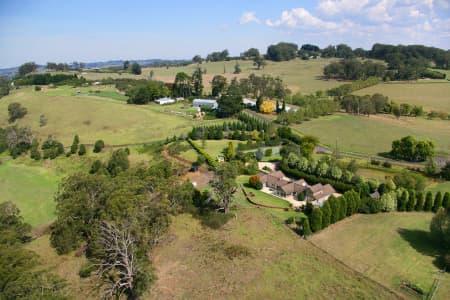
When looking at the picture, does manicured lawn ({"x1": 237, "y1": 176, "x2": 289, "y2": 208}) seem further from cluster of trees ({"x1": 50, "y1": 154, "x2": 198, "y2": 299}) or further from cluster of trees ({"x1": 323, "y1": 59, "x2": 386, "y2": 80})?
cluster of trees ({"x1": 323, "y1": 59, "x2": 386, "y2": 80})

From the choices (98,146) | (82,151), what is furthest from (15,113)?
(98,146)

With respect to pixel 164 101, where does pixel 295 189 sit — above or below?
below

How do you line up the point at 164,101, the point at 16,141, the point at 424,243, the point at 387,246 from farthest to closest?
the point at 164,101 → the point at 16,141 → the point at 424,243 → the point at 387,246

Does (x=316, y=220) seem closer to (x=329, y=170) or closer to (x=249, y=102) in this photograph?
(x=329, y=170)

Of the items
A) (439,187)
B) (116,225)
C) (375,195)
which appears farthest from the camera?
(439,187)

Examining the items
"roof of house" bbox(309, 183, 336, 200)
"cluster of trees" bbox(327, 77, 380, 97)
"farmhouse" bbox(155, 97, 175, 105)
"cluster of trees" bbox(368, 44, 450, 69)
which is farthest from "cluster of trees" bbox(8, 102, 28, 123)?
"cluster of trees" bbox(368, 44, 450, 69)

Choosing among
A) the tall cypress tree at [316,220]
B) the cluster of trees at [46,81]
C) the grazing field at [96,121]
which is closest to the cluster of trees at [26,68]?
the cluster of trees at [46,81]

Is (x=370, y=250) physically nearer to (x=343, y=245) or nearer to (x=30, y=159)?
(x=343, y=245)

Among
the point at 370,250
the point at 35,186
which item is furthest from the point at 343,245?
the point at 35,186
